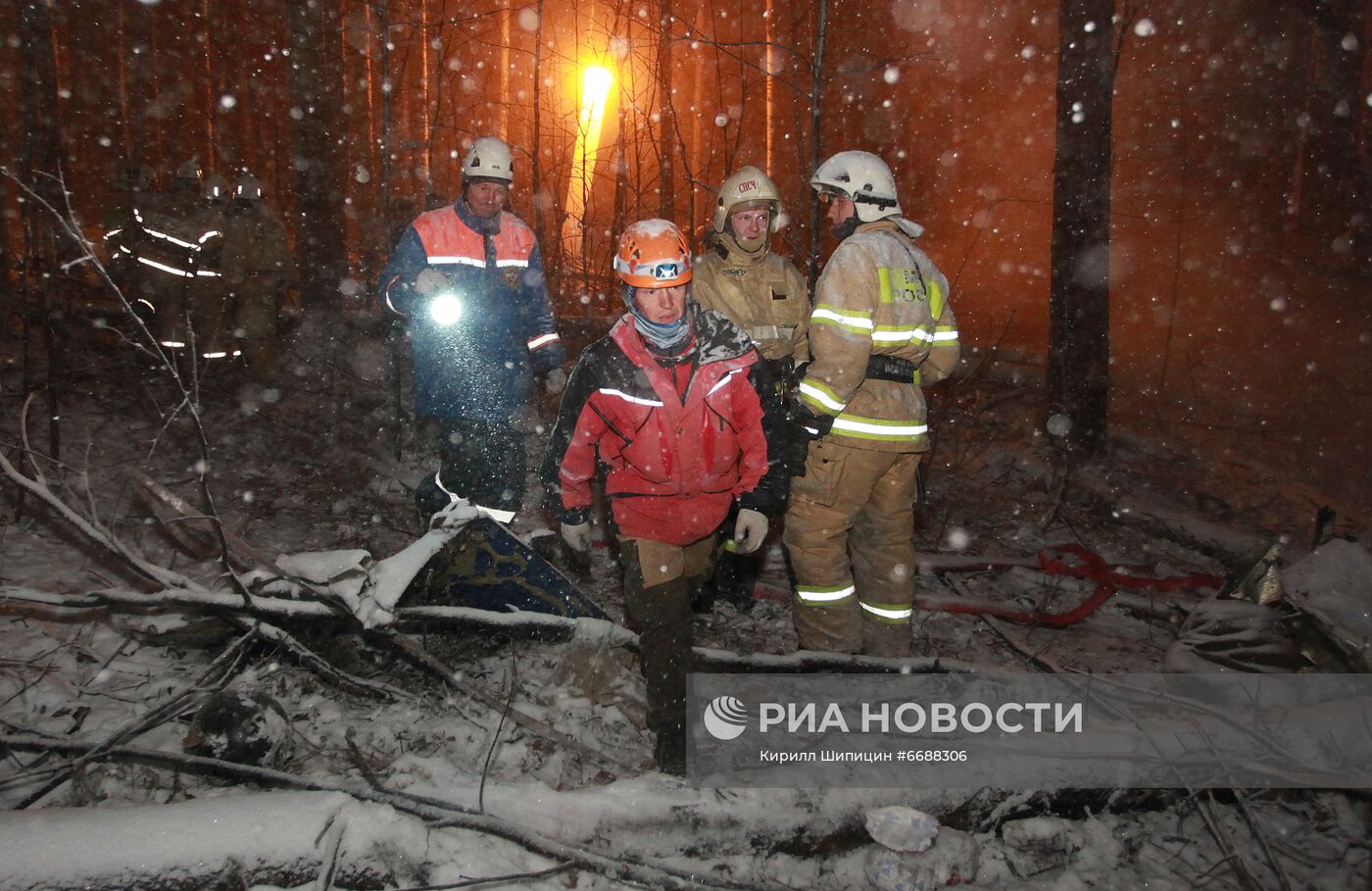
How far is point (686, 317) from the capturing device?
3092 mm

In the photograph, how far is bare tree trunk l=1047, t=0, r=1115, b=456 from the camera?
7.11 m

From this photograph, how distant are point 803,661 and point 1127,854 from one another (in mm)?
1366

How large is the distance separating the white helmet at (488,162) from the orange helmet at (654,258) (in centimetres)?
157

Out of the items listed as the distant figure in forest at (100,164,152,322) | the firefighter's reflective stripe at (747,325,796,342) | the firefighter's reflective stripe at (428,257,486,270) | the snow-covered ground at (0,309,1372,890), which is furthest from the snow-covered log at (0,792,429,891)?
the distant figure in forest at (100,164,152,322)

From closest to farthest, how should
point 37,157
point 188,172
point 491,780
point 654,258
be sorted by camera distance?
point 491,780
point 654,258
point 37,157
point 188,172

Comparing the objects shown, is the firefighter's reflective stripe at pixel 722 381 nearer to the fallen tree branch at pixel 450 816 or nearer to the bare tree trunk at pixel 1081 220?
the fallen tree branch at pixel 450 816

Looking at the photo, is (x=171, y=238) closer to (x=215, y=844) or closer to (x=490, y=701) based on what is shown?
(x=490, y=701)

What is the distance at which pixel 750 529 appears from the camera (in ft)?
10.6

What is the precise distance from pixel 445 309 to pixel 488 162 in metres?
0.88

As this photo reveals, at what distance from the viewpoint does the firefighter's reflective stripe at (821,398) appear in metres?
3.38

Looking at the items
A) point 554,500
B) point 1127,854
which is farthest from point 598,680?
point 1127,854

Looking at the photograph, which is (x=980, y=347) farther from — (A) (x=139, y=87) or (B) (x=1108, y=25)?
(A) (x=139, y=87)

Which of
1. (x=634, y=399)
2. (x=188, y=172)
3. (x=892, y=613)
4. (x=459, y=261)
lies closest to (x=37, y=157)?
(x=188, y=172)

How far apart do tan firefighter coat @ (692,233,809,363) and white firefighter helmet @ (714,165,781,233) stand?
0.61 ft
